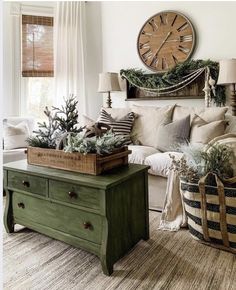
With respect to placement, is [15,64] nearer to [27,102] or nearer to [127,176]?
[27,102]

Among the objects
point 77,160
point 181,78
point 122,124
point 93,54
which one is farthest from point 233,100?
point 93,54

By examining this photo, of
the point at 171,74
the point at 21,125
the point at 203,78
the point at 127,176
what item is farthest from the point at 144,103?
the point at 127,176

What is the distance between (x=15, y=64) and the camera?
421 cm

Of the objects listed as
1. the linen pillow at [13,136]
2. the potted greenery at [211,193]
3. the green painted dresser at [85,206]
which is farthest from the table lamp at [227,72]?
the linen pillow at [13,136]

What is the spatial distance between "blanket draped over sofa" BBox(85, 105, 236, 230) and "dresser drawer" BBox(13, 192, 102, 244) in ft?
2.72

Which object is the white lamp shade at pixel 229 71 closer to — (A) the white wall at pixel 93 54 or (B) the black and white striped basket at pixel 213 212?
(B) the black and white striped basket at pixel 213 212

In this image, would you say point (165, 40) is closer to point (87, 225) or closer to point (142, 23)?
point (142, 23)

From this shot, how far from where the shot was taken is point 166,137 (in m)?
3.01

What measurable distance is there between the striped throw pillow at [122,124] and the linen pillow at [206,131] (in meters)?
0.79

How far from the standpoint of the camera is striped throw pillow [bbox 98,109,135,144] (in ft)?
10.9

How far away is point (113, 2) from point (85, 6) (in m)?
0.49

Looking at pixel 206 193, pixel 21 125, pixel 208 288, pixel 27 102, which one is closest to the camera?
pixel 208 288

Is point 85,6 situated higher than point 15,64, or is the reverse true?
point 85,6

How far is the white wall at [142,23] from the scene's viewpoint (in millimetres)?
3459
